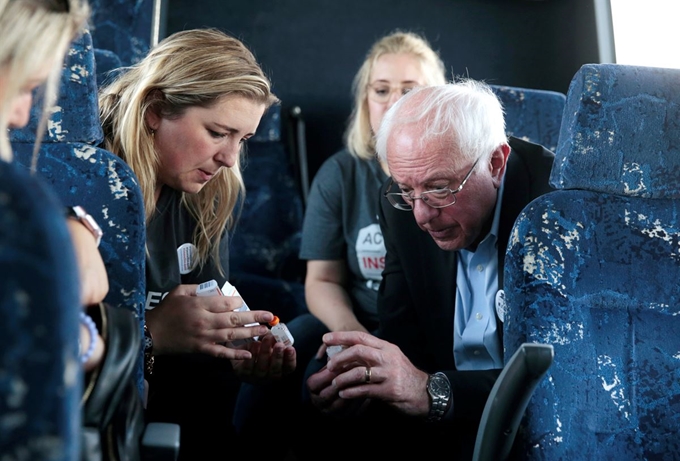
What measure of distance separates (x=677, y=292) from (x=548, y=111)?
122 cm

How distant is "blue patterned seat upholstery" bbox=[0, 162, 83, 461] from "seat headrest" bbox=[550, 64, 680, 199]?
1.05 meters

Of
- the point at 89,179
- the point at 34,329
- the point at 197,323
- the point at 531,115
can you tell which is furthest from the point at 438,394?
the point at 531,115

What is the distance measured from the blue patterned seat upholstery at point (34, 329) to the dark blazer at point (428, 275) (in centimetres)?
122

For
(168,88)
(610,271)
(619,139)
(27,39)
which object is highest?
(27,39)

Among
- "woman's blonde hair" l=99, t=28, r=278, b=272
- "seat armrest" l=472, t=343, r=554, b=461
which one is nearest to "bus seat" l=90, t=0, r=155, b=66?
"woman's blonde hair" l=99, t=28, r=278, b=272

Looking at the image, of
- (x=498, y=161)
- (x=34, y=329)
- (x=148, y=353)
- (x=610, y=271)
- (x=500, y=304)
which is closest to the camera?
(x=34, y=329)

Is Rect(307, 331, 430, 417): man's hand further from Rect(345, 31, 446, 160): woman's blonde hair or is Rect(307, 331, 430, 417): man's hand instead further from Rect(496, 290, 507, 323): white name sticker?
Rect(345, 31, 446, 160): woman's blonde hair

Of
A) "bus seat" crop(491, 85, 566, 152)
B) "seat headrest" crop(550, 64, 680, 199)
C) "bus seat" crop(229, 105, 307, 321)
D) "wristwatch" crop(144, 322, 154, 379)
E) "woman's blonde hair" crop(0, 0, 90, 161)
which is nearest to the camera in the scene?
"woman's blonde hair" crop(0, 0, 90, 161)

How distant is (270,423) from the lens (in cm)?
214

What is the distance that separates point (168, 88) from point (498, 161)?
0.82 m

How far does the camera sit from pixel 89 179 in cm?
144

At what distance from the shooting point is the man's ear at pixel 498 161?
1936 millimetres

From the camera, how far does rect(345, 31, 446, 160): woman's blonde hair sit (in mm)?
2820

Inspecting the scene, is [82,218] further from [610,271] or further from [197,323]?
[610,271]
